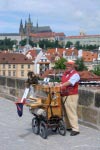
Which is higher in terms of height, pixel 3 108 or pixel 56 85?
pixel 56 85

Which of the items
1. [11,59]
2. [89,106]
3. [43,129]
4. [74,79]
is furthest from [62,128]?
[11,59]

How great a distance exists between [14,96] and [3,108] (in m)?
1.64

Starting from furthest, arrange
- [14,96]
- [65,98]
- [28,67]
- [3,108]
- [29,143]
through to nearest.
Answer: [28,67], [14,96], [3,108], [65,98], [29,143]

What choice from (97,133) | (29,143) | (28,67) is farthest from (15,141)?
(28,67)

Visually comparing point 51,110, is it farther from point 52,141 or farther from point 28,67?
point 28,67

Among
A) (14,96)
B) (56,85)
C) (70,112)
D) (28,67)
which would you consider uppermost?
(56,85)

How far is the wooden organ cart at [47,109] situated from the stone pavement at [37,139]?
142 mm

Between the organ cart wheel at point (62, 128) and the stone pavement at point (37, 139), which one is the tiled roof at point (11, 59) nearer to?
the stone pavement at point (37, 139)

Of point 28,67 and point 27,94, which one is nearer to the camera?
point 27,94

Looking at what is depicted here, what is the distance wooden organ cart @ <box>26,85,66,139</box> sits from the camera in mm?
6617

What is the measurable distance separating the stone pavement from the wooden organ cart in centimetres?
14

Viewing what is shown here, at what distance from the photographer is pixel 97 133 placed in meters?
6.91

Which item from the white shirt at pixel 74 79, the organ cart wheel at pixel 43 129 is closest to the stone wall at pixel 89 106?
the white shirt at pixel 74 79

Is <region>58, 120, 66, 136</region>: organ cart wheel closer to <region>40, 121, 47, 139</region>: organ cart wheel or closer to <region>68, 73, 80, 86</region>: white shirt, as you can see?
<region>40, 121, 47, 139</region>: organ cart wheel
